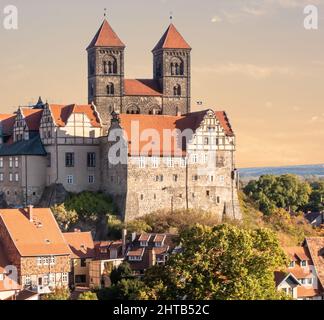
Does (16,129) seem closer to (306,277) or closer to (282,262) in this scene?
(306,277)

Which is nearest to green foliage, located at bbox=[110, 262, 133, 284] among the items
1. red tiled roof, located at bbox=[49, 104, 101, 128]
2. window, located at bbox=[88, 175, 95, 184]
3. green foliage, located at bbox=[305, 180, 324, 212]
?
window, located at bbox=[88, 175, 95, 184]

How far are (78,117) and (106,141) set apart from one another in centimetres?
→ 278

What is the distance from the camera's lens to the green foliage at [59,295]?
1603 inches

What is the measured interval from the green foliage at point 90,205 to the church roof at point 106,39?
45.0 ft

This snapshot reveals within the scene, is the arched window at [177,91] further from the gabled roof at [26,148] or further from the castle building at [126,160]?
the gabled roof at [26,148]

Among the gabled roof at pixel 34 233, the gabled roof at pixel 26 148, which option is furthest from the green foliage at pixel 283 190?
the gabled roof at pixel 34 233

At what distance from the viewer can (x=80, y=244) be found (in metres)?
53.0

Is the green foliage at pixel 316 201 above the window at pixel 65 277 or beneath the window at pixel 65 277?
above

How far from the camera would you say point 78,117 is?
201 feet

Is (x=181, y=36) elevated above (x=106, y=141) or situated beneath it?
elevated above

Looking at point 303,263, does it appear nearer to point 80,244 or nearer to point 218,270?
point 80,244

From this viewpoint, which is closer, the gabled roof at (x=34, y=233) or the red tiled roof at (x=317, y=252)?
the gabled roof at (x=34, y=233)

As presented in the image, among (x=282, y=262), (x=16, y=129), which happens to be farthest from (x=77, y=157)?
(x=282, y=262)

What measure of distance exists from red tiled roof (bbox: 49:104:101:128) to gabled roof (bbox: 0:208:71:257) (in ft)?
36.8
